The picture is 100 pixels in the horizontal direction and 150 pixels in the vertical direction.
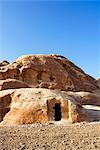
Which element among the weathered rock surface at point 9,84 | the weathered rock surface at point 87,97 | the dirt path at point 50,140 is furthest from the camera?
the weathered rock surface at point 87,97

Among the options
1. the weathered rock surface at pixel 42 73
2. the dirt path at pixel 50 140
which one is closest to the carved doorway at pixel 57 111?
the dirt path at pixel 50 140

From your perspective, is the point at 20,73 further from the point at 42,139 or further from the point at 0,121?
the point at 42,139

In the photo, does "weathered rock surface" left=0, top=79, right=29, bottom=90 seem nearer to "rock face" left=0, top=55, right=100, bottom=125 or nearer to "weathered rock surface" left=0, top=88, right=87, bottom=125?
"rock face" left=0, top=55, right=100, bottom=125

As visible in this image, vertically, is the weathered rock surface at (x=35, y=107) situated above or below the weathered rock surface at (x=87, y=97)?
below

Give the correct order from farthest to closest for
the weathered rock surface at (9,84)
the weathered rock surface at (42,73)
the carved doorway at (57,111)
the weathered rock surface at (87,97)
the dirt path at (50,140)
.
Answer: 1. the weathered rock surface at (42,73)
2. the weathered rock surface at (87,97)
3. the weathered rock surface at (9,84)
4. the carved doorway at (57,111)
5. the dirt path at (50,140)

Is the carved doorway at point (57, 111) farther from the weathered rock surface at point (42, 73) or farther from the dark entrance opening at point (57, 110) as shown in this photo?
the weathered rock surface at point (42, 73)

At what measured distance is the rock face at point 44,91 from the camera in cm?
2941

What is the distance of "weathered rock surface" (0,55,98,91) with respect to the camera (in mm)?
48500

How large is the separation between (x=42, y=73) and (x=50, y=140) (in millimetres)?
36998

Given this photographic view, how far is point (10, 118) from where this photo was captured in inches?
1171

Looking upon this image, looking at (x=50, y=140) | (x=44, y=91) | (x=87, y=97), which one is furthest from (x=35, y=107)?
(x=87, y=97)

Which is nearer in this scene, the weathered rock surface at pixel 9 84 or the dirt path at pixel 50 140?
the dirt path at pixel 50 140

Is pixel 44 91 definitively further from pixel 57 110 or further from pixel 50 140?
pixel 50 140

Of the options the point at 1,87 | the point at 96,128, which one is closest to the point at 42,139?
the point at 96,128
